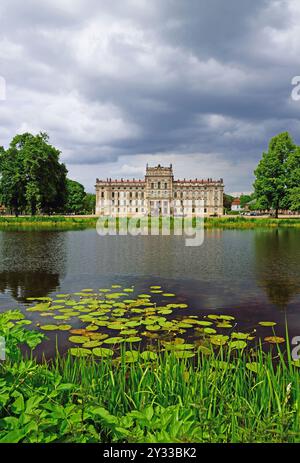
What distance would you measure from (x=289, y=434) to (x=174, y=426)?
2.99 feet

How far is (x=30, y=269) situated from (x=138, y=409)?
36.3ft

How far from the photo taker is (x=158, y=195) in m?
111

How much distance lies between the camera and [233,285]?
1031 cm

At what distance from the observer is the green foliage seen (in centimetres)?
4472

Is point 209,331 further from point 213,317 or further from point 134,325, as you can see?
point 134,325

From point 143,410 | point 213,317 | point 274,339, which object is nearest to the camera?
point 143,410

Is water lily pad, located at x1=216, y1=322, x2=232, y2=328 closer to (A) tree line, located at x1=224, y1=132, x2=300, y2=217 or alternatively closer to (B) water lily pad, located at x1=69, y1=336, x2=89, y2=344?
(B) water lily pad, located at x1=69, y1=336, x2=89, y2=344

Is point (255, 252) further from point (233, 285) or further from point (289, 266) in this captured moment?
point (233, 285)

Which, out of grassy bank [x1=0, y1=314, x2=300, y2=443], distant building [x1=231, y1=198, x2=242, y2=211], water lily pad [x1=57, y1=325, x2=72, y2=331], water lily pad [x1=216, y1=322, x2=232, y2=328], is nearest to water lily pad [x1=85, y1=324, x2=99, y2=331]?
water lily pad [x1=57, y1=325, x2=72, y2=331]

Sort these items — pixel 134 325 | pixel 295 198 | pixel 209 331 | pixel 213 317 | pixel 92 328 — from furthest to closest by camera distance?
pixel 295 198, pixel 213 317, pixel 134 325, pixel 92 328, pixel 209 331

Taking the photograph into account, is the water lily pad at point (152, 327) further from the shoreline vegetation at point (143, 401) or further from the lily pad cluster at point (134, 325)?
the shoreline vegetation at point (143, 401)

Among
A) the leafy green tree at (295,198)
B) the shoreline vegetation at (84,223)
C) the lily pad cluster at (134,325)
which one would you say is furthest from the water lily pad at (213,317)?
the leafy green tree at (295,198)

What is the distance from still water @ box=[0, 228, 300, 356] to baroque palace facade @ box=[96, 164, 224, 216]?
92.1 metres

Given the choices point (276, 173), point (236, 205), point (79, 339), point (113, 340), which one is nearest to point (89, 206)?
point (236, 205)
